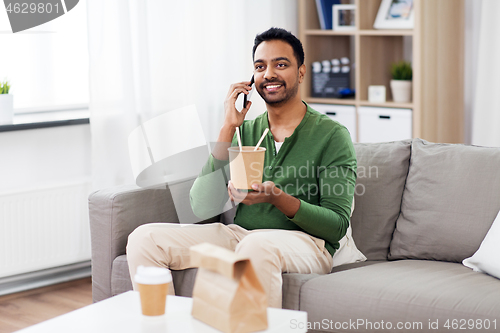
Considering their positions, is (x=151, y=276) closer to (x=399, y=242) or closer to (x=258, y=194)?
(x=258, y=194)

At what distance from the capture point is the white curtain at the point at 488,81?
3262 millimetres

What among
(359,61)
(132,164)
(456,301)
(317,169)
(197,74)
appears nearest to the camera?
(456,301)

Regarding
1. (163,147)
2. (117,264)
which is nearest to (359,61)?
(163,147)

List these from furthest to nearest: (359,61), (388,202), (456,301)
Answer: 1. (359,61)
2. (388,202)
3. (456,301)

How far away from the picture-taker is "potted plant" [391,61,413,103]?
343cm

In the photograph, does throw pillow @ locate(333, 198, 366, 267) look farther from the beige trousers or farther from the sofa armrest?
the sofa armrest

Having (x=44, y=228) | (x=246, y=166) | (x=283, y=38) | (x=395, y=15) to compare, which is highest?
(x=395, y=15)

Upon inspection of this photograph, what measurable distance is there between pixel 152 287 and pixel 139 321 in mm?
93

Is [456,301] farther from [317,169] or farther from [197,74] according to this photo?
[197,74]

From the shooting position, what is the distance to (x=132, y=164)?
Result: 117 inches

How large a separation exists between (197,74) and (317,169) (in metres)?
1.36

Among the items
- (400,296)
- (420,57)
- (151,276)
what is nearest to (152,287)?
(151,276)

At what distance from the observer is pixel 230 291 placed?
1.22 meters

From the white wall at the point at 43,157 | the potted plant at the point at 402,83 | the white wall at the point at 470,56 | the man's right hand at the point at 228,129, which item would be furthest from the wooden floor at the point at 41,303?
the white wall at the point at 470,56
